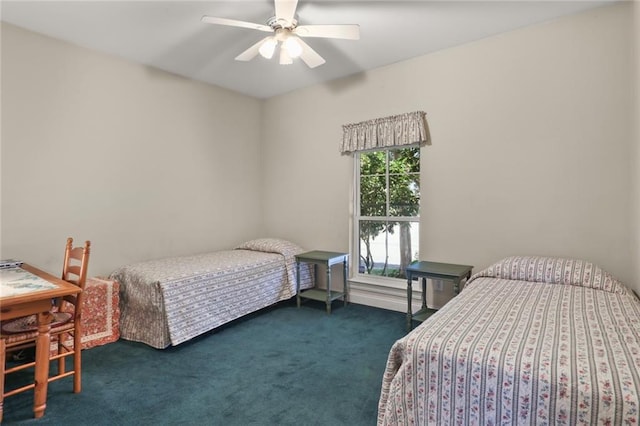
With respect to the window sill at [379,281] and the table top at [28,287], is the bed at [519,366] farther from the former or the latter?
the table top at [28,287]

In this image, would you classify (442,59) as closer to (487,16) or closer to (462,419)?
(487,16)

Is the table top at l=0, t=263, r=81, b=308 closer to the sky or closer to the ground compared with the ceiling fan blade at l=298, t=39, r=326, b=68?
closer to the ground

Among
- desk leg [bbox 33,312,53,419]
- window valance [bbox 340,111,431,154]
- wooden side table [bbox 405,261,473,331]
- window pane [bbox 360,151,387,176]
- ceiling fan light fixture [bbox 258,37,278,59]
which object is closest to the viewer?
desk leg [bbox 33,312,53,419]

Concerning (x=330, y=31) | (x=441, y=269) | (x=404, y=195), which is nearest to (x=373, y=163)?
(x=404, y=195)

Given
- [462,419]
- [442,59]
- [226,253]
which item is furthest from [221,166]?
[462,419]

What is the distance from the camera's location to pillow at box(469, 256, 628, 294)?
7.68 feet

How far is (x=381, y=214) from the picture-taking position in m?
3.93

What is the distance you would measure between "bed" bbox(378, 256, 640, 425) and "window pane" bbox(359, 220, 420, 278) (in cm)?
172

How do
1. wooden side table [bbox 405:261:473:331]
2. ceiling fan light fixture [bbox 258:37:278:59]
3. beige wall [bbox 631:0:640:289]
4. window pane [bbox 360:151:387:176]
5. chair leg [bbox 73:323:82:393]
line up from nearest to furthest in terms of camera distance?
1. chair leg [bbox 73:323:82:393]
2. beige wall [bbox 631:0:640:289]
3. ceiling fan light fixture [bbox 258:37:278:59]
4. wooden side table [bbox 405:261:473:331]
5. window pane [bbox 360:151:387:176]

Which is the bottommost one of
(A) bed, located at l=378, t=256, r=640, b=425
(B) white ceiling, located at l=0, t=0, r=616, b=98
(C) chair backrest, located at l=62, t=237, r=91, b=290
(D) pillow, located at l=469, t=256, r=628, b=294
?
(A) bed, located at l=378, t=256, r=640, b=425

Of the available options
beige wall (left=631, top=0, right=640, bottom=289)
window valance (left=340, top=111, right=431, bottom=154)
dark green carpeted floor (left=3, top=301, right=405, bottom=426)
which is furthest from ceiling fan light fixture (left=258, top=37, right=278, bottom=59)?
beige wall (left=631, top=0, right=640, bottom=289)

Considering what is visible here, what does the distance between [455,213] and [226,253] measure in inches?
105

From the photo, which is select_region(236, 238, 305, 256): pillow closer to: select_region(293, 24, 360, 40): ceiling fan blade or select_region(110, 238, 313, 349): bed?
select_region(110, 238, 313, 349): bed

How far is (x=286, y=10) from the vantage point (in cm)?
231
